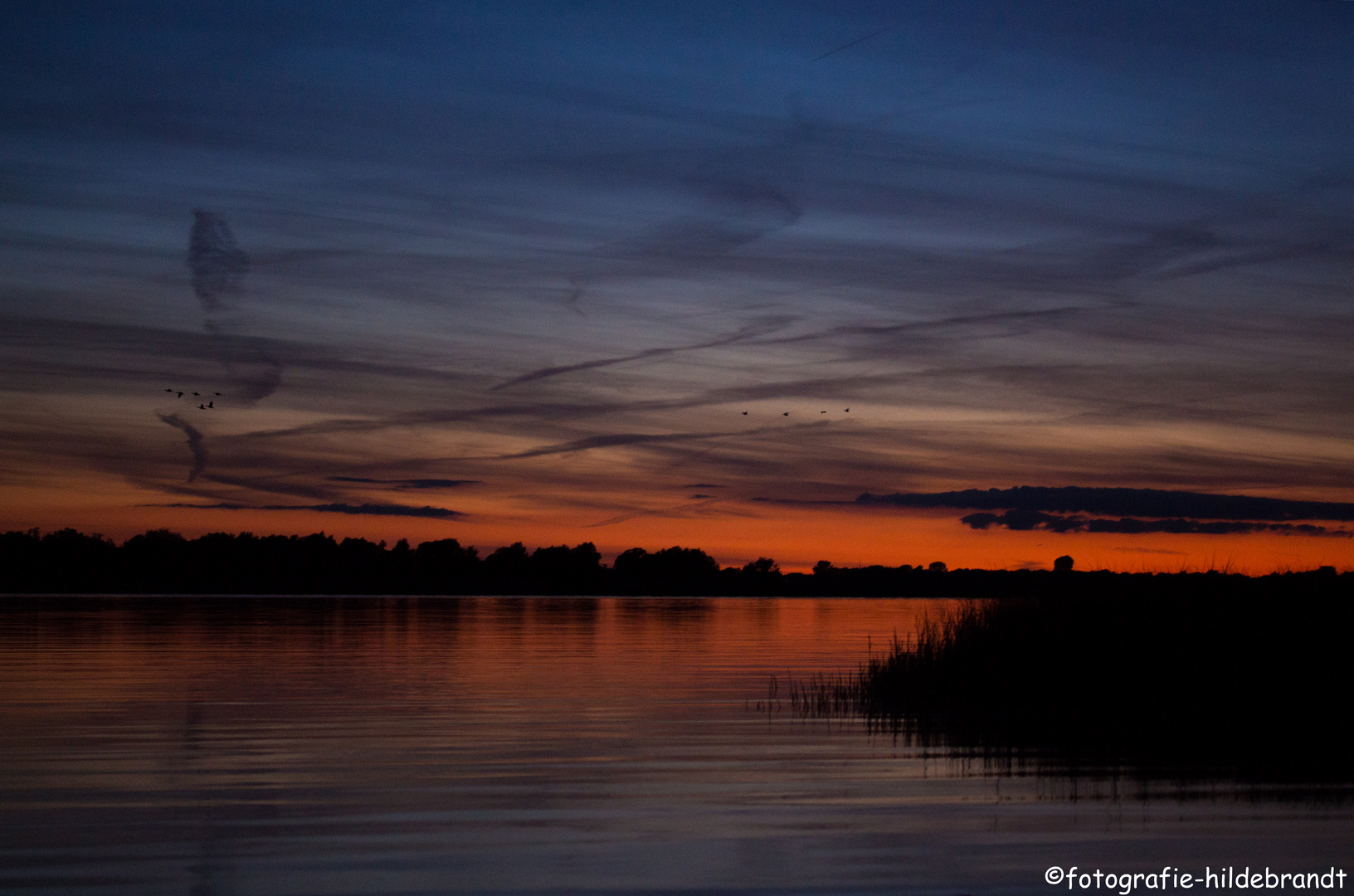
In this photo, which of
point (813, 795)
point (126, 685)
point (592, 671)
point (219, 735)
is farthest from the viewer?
point (592, 671)

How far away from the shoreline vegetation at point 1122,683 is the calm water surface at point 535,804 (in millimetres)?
2549

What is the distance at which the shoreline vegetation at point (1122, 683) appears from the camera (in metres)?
20.9

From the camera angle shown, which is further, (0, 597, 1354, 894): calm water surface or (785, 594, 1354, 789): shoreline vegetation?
(785, 594, 1354, 789): shoreline vegetation

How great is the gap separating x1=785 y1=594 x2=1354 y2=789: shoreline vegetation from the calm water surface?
2.55 metres

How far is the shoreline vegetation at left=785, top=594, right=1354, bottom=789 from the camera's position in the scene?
Answer: 2089 centimetres

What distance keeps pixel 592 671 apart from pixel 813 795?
20545 millimetres

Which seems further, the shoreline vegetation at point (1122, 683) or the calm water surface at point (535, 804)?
the shoreline vegetation at point (1122, 683)

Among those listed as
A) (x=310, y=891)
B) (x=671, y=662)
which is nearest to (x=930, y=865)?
(x=310, y=891)

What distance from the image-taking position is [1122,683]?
24641mm

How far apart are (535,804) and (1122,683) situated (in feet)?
47.6

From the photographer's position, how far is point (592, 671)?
1403 inches

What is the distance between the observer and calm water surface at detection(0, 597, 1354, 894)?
38.5ft

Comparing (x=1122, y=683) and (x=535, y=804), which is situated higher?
(x=1122, y=683)

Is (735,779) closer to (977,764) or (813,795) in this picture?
(813,795)
